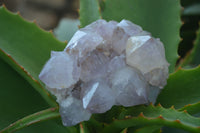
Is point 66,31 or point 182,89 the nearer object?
point 182,89

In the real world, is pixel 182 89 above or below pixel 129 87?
below

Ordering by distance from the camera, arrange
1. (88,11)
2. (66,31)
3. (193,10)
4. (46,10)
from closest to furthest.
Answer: (88,11)
(66,31)
(193,10)
(46,10)

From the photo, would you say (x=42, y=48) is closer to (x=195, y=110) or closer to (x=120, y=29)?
(x=120, y=29)

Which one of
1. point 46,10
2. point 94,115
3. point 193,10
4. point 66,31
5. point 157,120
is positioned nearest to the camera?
point 157,120

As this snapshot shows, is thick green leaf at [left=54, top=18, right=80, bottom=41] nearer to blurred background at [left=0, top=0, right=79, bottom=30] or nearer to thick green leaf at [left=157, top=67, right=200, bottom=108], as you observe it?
thick green leaf at [left=157, top=67, right=200, bottom=108]

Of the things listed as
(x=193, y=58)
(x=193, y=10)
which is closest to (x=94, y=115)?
(x=193, y=58)

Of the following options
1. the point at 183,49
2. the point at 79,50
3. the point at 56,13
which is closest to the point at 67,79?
the point at 79,50

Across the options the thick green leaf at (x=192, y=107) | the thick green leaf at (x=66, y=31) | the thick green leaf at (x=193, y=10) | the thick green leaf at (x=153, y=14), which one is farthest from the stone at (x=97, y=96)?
the thick green leaf at (x=193, y=10)

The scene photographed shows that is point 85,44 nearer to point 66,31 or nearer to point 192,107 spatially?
point 192,107
